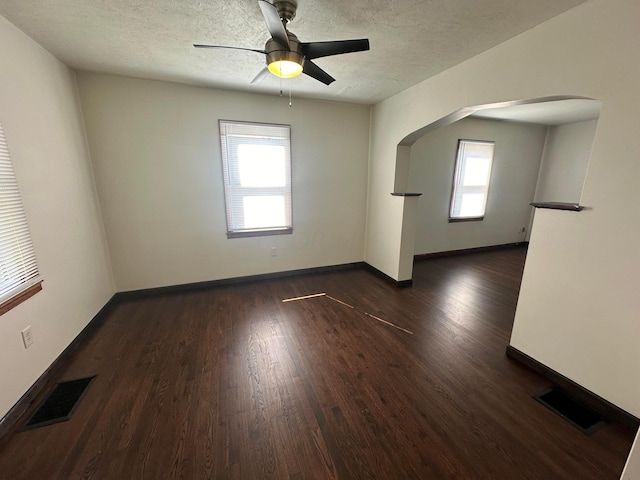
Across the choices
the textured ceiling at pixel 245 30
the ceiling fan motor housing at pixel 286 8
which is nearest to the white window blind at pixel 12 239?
the textured ceiling at pixel 245 30

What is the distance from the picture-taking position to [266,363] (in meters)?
2.05

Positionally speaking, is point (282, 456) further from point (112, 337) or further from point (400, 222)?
point (400, 222)

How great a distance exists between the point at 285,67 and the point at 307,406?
2260 mm

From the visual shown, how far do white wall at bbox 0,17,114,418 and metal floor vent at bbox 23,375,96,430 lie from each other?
149 mm

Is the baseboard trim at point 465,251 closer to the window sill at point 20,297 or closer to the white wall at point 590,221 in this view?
the white wall at point 590,221

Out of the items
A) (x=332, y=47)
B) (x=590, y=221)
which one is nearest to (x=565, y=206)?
(x=590, y=221)

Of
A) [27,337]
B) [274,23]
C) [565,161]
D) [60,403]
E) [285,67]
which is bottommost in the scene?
[60,403]

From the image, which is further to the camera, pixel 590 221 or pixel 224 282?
pixel 224 282

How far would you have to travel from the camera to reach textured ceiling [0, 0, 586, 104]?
5.21 ft

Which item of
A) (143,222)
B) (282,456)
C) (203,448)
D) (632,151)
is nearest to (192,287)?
(143,222)

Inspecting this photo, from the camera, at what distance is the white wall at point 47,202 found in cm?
169

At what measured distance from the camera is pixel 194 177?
313 centimetres

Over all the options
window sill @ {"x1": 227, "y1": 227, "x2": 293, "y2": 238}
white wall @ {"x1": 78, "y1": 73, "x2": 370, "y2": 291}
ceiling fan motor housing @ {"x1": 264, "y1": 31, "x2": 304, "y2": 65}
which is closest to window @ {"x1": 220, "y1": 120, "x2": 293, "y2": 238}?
window sill @ {"x1": 227, "y1": 227, "x2": 293, "y2": 238}

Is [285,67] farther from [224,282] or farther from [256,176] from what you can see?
[224,282]
